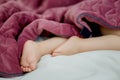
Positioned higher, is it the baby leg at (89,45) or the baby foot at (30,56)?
the baby leg at (89,45)

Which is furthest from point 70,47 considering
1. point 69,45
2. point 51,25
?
point 51,25

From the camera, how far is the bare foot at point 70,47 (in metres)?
0.79

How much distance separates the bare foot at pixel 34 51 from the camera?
0.76 meters

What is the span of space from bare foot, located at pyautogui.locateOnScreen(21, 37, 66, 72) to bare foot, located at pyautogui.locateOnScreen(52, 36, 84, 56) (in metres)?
0.03

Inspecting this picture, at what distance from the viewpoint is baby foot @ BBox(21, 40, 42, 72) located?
2.48 ft

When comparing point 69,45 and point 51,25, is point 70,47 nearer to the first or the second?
point 69,45

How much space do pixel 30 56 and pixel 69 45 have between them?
0.49ft

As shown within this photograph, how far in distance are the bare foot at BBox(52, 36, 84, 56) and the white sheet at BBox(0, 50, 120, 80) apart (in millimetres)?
40

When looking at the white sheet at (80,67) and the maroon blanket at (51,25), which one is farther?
the maroon blanket at (51,25)

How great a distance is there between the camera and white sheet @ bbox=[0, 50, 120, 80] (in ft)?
2.20

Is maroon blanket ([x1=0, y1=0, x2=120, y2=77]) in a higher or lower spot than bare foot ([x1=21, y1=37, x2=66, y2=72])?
higher

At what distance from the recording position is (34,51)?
0.79m

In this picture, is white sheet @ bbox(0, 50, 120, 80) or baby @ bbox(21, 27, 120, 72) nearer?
white sheet @ bbox(0, 50, 120, 80)

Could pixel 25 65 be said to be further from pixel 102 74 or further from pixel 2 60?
pixel 102 74
